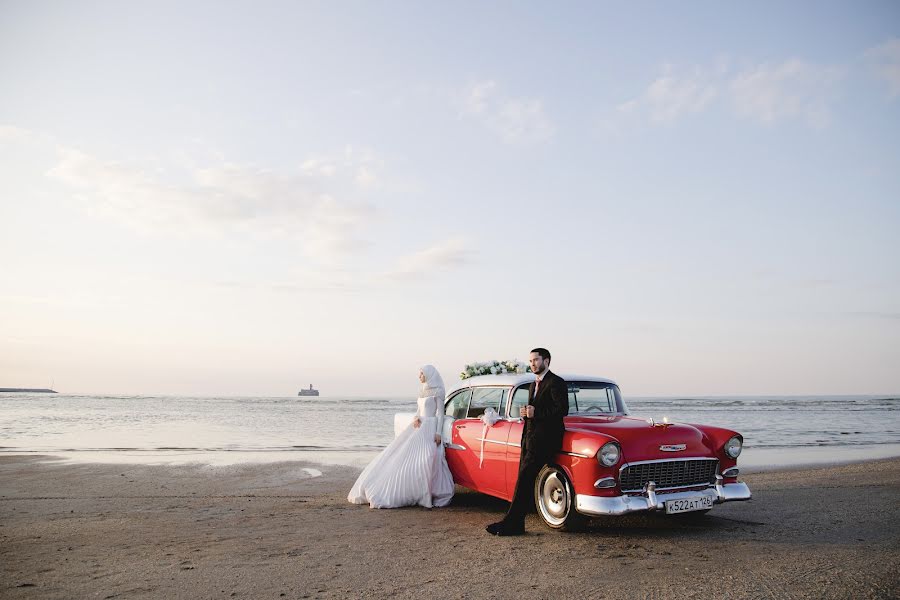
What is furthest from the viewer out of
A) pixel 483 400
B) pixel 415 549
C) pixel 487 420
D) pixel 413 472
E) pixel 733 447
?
pixel 413 472

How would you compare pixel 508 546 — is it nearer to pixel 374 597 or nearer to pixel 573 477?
pixel 573 477

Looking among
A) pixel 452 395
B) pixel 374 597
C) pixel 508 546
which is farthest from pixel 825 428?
pixel 374 597

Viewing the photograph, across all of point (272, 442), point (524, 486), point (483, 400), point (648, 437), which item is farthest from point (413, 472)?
point (272, 442)

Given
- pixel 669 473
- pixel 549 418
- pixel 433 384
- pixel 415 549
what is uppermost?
pixel 433 384

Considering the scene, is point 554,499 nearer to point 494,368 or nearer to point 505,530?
point 505,530

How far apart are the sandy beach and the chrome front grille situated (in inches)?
20.9

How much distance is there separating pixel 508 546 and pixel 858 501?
5707 mm

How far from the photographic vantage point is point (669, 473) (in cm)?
646

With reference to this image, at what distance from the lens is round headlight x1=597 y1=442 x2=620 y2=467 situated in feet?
20.1

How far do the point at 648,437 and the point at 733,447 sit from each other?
4.03 feet

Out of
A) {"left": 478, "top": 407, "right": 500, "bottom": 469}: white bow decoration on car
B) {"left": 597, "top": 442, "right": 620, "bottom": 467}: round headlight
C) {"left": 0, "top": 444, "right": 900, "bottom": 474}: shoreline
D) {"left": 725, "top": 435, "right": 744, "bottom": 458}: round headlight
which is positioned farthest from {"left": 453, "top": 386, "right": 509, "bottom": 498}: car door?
{"left": 0, "top": 444, "right": 900, "bottom": 474}: shoreline

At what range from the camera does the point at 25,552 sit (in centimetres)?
589

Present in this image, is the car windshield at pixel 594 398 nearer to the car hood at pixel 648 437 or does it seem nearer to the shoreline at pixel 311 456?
the car hood at pixel 648 437

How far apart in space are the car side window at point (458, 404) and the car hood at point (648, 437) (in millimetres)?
2175
